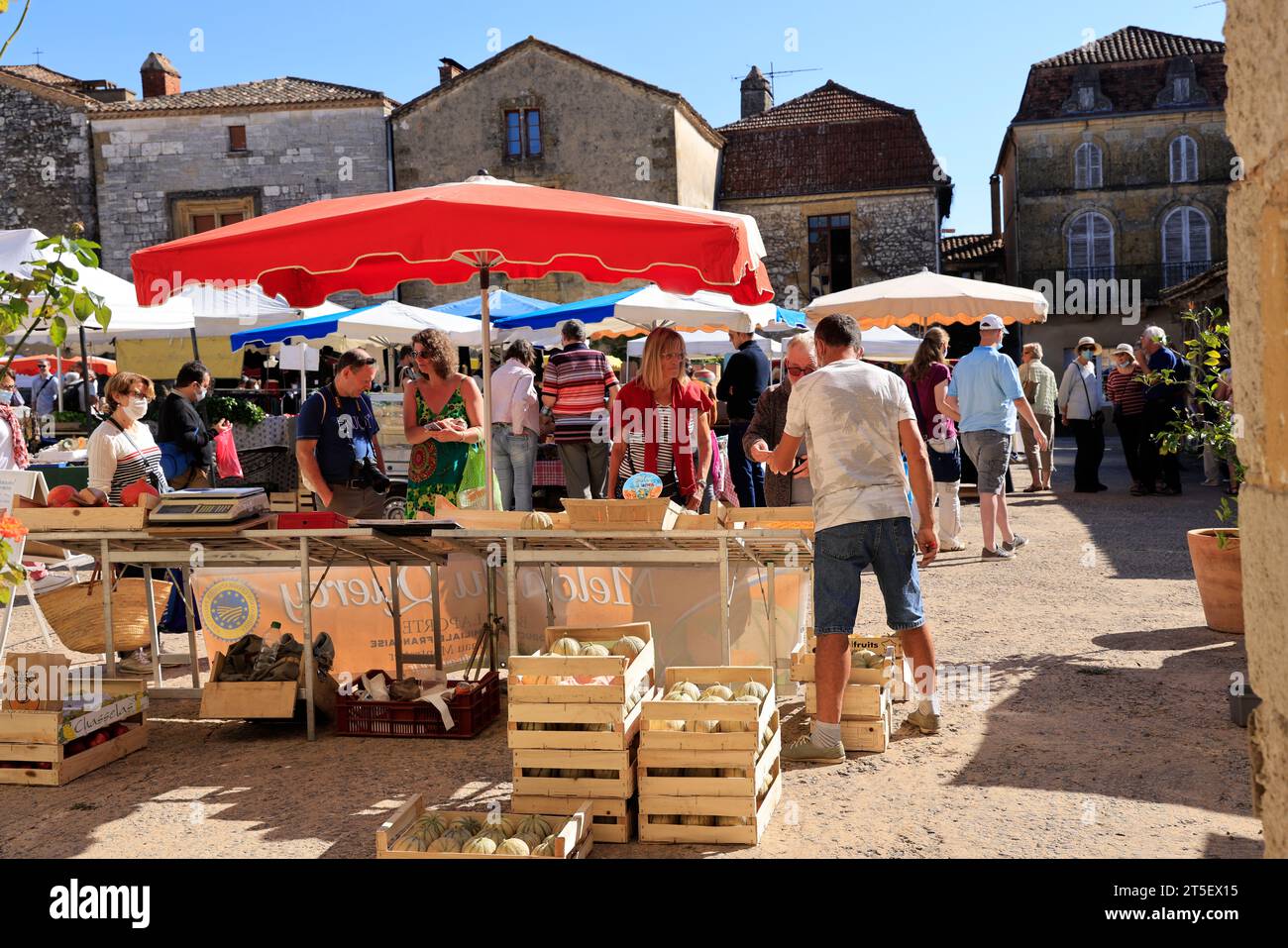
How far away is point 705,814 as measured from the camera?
161 inches

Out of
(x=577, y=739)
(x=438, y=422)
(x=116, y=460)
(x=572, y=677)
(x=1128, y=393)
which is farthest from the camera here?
(x=1128, y=393)

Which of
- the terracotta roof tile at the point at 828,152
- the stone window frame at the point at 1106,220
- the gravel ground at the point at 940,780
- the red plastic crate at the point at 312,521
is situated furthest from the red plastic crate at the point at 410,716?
the stone window frame at the point at 1106,220

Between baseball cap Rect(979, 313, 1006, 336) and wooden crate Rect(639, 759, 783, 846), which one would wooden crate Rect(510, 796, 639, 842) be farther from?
baseball cap Rect(979, 313, 1006, 336)

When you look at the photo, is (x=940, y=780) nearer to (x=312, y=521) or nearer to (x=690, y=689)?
(x=690, y=689)

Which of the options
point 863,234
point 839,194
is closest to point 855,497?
point 863,234

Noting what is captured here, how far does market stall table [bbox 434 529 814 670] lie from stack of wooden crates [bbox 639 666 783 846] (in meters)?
0.99

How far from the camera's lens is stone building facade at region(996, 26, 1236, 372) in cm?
3400

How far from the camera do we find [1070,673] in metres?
6.11

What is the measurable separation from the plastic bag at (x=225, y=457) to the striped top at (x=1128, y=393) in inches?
370

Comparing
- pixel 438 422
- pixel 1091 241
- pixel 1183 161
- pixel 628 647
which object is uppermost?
pixel 1183 161

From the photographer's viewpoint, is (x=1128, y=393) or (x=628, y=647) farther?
(x=1128, y=393)

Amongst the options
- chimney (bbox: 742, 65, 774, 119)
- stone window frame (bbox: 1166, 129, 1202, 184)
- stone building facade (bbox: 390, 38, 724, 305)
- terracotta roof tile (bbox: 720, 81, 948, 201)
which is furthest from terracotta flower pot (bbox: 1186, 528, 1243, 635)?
chimney (bbox: 742, 65, 774, 119)

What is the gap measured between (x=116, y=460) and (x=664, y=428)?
128 inches
